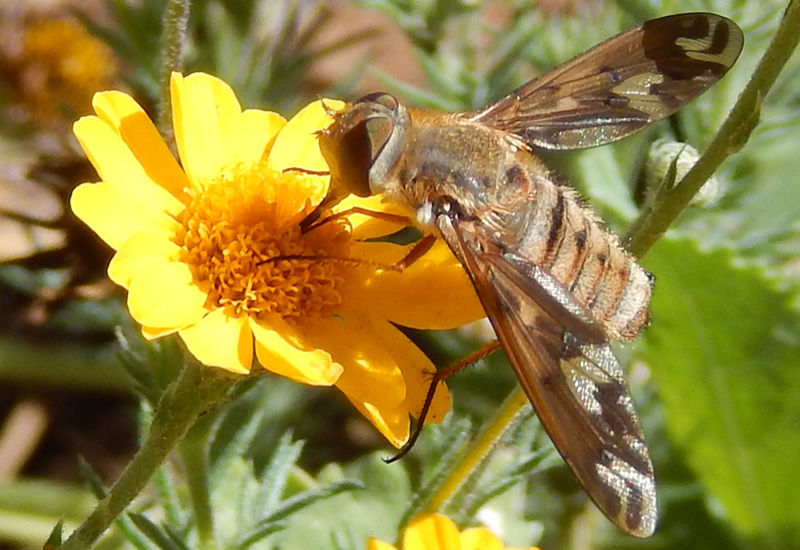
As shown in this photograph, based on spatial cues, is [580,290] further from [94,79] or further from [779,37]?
[94,79]

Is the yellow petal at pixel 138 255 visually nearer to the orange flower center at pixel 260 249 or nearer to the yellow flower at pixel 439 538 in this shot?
the orange flower center at pixel 260 249

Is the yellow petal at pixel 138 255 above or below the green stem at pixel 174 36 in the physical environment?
below

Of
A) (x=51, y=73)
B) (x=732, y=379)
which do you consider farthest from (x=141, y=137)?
(x=51, y=73)

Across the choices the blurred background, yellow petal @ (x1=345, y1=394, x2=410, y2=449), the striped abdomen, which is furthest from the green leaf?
yellow petal @ (x1=345, y1=394, x2=410, y2=449)

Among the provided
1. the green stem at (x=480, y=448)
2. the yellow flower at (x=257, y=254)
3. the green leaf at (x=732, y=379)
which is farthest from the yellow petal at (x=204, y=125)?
the green leaf at (x=732, y=379)

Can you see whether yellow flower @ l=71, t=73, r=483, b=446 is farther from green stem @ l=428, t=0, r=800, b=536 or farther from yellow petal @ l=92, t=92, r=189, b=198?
green stem @ l=428, t=0, r=800, b=536

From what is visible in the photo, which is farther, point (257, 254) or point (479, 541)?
point (257, 254)

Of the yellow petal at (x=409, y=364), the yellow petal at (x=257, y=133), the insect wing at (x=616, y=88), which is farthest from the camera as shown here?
the insect wing at (x=616, y=88)

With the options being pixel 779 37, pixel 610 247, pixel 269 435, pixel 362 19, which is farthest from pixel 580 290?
pixel 362 19

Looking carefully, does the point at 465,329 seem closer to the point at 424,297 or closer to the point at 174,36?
the point at 424,297
